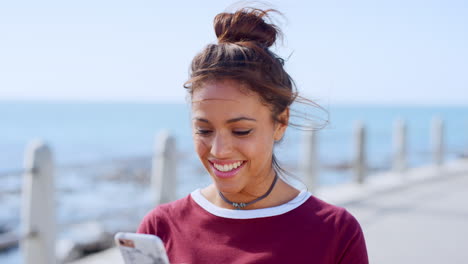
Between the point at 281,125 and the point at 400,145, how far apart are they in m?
8.97

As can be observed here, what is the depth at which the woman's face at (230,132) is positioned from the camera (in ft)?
5.38

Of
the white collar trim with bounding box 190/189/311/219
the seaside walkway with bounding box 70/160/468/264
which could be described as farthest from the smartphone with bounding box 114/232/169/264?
the seaside walkway with bounding box 70/160/468/264

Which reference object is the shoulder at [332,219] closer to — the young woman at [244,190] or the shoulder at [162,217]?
the young woman at [244,190]

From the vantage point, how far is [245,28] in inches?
70.0

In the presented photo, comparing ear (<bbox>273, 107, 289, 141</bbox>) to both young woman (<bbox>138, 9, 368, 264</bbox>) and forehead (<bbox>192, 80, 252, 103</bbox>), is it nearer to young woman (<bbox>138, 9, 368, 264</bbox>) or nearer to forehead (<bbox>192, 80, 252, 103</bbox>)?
young woman (<bbox>138, 9, 368, 264</bbox>)

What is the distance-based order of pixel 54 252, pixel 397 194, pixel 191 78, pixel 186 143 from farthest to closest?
pixel 186 143 < pixel 397 194 < pixel 54 252 < pixel 191 78

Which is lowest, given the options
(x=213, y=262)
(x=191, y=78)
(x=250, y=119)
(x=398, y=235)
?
(x=398, y=235)

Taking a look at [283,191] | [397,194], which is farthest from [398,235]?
[283,191]

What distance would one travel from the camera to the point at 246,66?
5.47 feet

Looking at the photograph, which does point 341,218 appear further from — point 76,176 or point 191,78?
point 76,176

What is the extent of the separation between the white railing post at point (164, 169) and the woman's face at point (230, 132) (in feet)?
11.8

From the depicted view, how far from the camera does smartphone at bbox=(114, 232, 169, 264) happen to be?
1.35 meters

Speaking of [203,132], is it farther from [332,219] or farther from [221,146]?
[332,219]

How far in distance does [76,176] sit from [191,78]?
20530 mm
